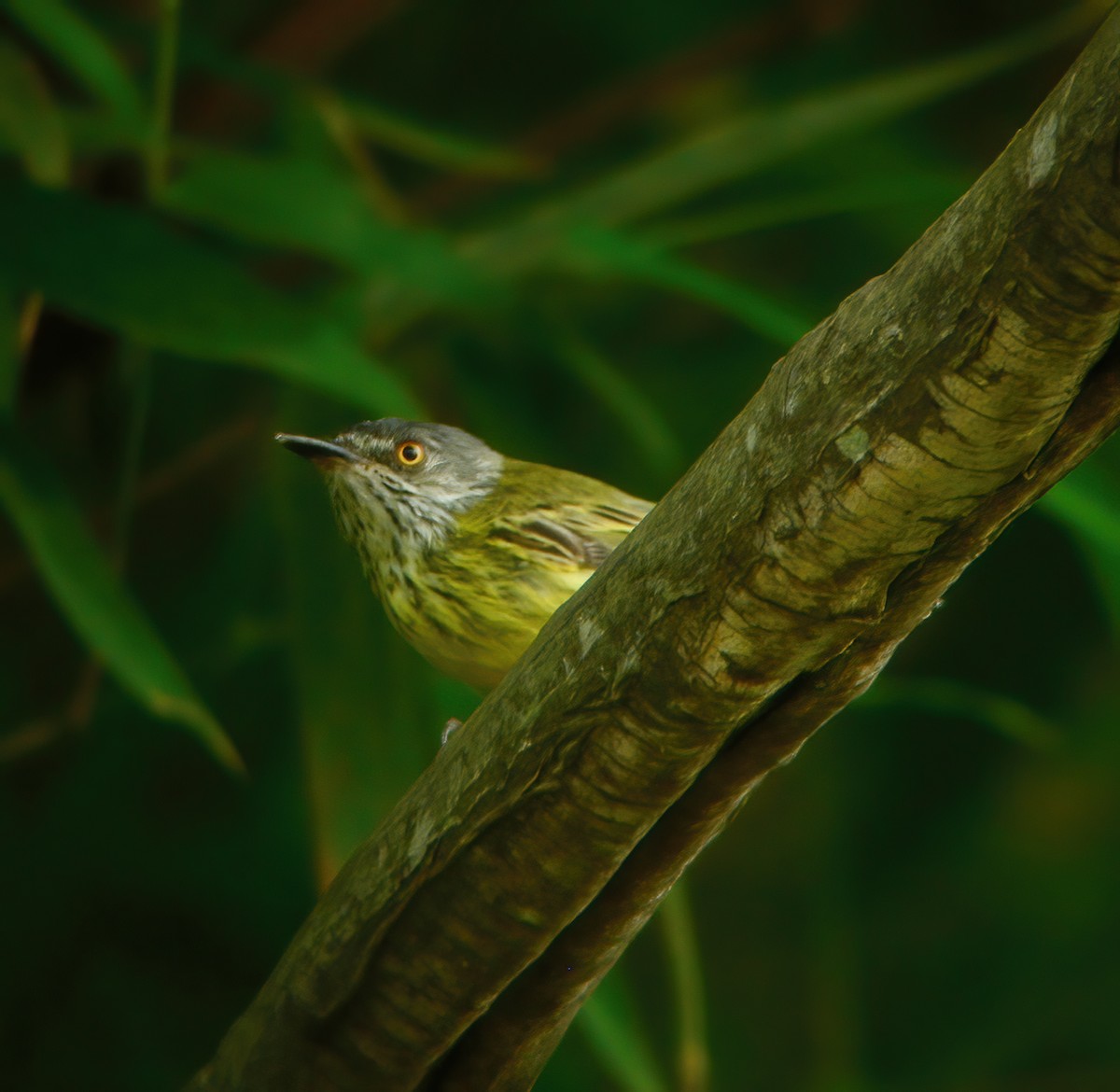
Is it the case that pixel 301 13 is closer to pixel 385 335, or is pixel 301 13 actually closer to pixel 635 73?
pixel 635 73

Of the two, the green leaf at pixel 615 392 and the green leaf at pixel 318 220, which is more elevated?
the green leaf at pixel 615 392

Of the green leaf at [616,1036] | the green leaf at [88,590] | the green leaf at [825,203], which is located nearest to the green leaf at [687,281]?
the green leaf at [825,203]

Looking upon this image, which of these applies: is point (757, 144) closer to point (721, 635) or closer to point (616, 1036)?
point (616, 1036)

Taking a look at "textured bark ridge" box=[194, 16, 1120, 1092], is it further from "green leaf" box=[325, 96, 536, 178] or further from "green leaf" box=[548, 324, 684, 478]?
"green leaf" box=[325, 96, 536, 178]

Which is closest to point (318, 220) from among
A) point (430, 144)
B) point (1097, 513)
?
point (430, 144)

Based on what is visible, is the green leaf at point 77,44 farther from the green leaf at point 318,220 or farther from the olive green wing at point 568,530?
the olive green wing at point 568,530

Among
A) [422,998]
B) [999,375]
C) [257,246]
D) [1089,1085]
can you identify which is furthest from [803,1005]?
[999,375]
